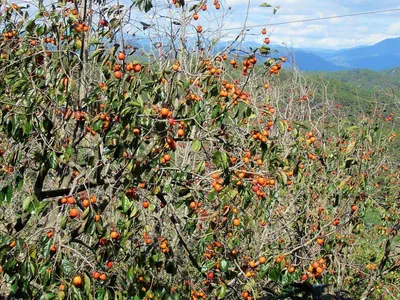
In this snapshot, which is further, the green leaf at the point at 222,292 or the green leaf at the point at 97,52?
the green leaf at the point at 222,292

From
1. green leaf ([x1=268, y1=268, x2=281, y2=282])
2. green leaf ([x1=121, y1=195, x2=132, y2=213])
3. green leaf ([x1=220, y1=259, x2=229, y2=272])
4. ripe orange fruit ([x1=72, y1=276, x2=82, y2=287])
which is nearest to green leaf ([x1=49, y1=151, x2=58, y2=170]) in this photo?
green leaf ([x1=121, y1=195, x2=132, y2=213])

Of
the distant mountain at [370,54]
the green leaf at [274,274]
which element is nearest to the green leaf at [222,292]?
the green leaf at [274,274]

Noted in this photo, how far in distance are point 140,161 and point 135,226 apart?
0.42 meters

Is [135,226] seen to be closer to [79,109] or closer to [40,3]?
[79,109]

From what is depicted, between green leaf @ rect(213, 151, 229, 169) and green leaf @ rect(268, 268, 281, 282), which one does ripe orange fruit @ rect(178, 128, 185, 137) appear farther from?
green leaf @ rect(268, 268, 281, 282)

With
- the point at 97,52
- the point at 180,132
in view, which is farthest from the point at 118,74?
the point at 180,132

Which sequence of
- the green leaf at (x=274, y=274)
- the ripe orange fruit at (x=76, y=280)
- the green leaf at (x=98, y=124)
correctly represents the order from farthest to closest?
the green leaf at (x=274, y=274) < the green leaf at (x=98, y=124) < the ripe orange fruit at (x=76, y=280)

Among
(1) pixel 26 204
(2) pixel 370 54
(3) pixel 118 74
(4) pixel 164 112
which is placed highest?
(3) pixel 118 74

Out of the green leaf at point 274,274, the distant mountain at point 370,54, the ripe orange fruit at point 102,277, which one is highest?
the ripe orange fruit at point 102,277

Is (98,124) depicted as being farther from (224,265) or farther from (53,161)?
(224,265)

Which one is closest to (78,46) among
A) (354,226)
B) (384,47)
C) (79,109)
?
(79,109)

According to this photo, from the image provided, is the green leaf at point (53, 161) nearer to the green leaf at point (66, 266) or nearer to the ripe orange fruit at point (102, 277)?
the green leaf at point (66, 266)

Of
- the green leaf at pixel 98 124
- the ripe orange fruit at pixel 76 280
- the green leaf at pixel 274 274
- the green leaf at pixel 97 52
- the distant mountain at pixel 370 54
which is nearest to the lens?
the ripe orange fruit at pixel 76 280

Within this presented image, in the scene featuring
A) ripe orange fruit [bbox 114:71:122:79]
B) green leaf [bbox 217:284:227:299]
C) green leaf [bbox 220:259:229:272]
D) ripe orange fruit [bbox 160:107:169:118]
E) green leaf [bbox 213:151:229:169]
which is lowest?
green leaf [bbox 217:284:227:299]
